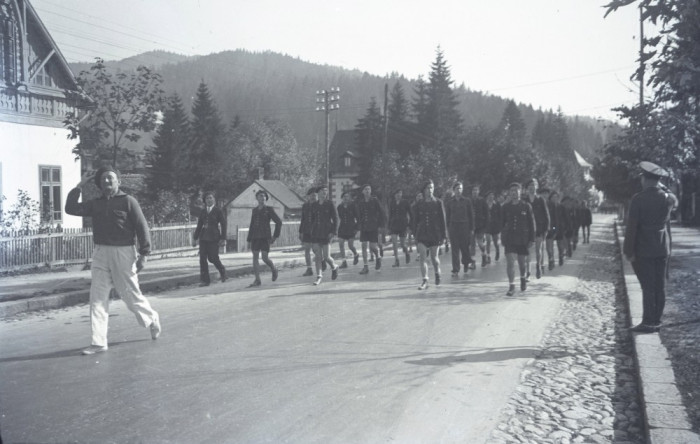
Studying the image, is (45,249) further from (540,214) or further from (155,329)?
(540,214)

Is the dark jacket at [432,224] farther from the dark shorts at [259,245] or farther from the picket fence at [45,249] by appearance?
the picket fence at [45,249]

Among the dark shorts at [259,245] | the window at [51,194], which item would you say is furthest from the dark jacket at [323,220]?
the window at [51,194]

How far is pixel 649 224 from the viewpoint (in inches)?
277

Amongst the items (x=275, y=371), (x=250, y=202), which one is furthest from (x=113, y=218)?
(x=250, y=202)

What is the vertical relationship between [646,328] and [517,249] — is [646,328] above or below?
below

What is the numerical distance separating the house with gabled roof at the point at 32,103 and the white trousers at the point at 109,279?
4.01 feet

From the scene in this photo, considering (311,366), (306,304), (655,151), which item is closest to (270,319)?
(306,304)

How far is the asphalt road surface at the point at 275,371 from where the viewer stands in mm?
4094

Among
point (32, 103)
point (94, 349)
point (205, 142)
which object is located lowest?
point (94, 349)

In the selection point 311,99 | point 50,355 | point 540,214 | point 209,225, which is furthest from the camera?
point 311,99

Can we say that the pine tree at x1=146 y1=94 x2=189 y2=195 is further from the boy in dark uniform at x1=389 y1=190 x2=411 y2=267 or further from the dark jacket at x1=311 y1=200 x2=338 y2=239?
the dark jacket at x1=311 y1=200 x2=338 y2=239

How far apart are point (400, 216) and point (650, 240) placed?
31.4ft

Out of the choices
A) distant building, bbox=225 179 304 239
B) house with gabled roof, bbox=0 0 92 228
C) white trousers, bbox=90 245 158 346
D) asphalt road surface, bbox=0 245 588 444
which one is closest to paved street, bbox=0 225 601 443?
asphalt road surface, bbox=0 245 588 444

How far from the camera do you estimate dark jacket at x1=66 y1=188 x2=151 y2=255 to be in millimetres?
6324
